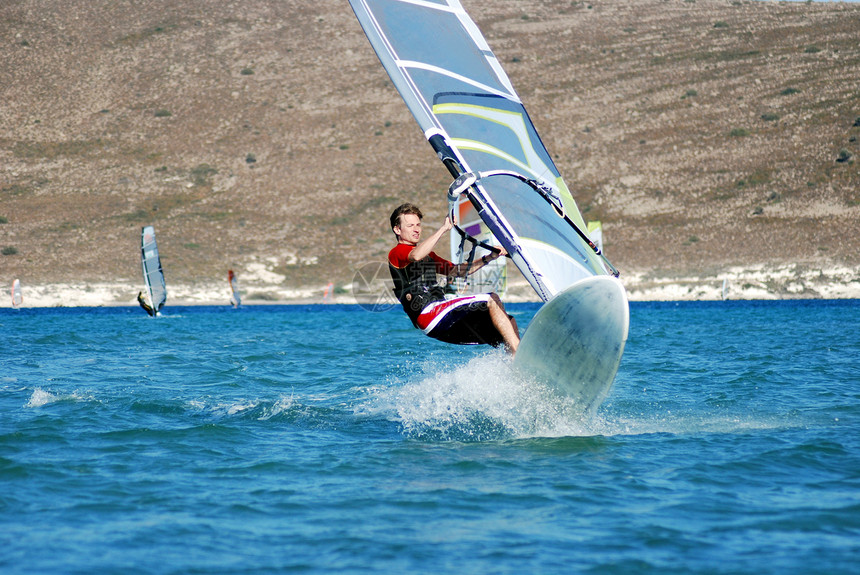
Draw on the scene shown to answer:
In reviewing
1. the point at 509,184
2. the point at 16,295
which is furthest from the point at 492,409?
the point at 16,295

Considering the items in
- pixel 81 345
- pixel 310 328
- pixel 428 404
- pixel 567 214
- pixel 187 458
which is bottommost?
pixel 310 328

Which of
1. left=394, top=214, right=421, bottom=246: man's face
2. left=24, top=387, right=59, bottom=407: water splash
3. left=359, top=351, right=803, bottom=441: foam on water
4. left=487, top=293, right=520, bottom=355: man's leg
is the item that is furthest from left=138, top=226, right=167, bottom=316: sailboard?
left=487, top=293, right=520, bottom=355: man's leg

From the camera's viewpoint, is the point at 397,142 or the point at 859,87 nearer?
the point at 859,87

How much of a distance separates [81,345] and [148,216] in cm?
3493

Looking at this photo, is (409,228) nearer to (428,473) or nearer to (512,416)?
(512,416)

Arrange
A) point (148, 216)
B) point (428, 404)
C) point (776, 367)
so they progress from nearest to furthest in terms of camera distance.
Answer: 1. point (428, 404)
2. point (776, 367)
3. point (148, 216)

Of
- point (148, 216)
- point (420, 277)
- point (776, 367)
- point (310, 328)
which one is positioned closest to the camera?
point (420, 277)

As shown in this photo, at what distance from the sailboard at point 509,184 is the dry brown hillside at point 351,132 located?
35612 millimetres

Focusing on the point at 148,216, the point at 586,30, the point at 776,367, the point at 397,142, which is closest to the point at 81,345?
the point at 776,367

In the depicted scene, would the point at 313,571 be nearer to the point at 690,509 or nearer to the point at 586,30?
the point at 690,509

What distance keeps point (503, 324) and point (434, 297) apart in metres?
0.60

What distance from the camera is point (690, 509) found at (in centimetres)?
500

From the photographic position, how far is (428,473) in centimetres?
589

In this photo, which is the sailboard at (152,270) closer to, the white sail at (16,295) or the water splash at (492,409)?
the white sail at (16,295)
